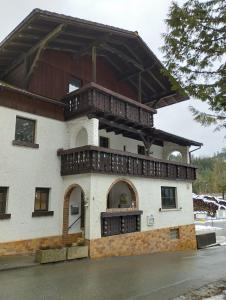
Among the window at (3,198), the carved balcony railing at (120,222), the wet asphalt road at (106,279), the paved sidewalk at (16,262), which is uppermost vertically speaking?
the window at (3,198)

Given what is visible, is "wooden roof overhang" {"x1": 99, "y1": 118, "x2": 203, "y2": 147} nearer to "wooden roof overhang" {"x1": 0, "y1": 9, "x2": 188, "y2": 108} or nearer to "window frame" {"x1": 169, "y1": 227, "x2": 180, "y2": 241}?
"wooden roof overhang" {"x1": 0, "y1": 9, "x2": 188, "y2": 108}

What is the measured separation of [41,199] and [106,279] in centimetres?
589

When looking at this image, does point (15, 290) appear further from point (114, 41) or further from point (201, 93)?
point (114, 41)

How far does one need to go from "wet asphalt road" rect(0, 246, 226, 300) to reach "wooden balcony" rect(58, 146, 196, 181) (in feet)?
12.7

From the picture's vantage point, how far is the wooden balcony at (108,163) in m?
12.9

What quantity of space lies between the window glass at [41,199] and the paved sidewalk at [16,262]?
7.53 ft

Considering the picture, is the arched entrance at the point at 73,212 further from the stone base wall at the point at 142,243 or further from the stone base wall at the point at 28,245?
the stone base wall at the point at 142,243

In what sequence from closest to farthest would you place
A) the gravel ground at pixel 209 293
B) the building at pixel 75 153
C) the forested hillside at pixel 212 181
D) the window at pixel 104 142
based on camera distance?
1. the gravel ground at pixel 209 293
2. the building at pixel 75 153
3. the window at pixel 104 142
4. the forested hillside at pixel 212 181

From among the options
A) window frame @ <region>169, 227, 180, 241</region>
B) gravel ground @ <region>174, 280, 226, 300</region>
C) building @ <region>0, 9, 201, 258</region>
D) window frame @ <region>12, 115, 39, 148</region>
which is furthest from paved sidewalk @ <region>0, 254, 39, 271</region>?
window frame @ <region>169, 227, 180, 241</region>

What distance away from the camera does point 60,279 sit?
8.76m

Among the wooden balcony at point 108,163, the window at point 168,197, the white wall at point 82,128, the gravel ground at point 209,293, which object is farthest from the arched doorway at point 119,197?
the gravel ground at point 209,293

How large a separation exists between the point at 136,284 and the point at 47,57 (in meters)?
11.5

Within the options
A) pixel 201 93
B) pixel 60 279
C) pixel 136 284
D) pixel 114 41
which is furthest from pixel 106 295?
pixel 114 41

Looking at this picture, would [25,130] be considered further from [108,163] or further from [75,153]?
[108,163]
